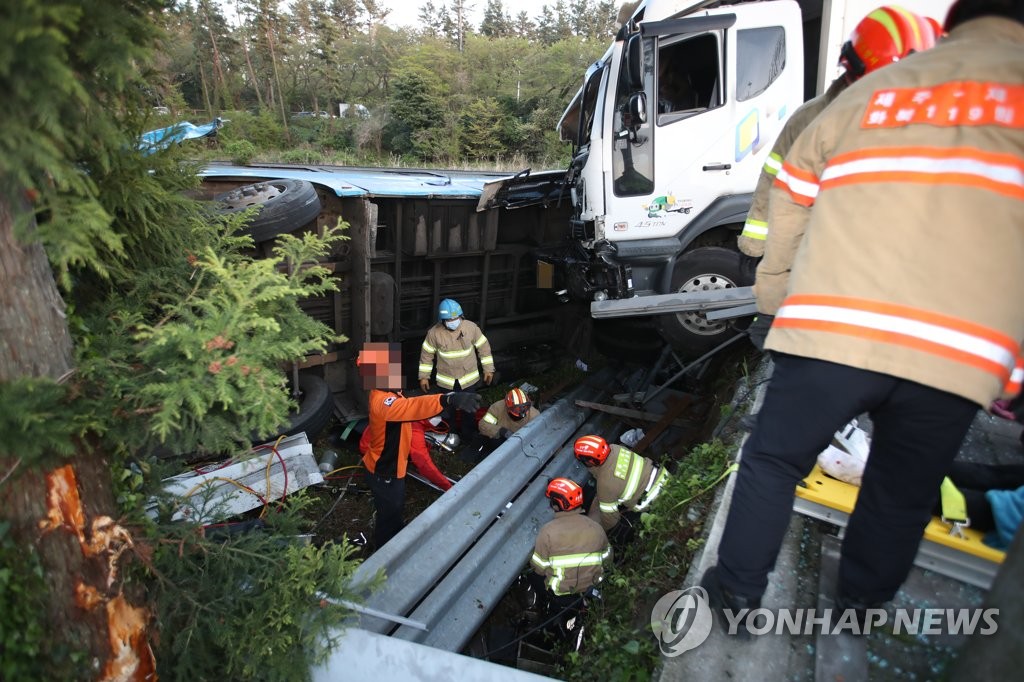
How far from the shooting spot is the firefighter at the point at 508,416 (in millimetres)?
5039

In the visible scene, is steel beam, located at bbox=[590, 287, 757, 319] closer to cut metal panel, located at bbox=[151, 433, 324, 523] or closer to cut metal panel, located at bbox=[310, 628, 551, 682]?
cut metal panel, located at bbox=[151, 433, 324, 523]

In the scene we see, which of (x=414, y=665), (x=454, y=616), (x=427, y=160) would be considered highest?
(x=427, y=160)

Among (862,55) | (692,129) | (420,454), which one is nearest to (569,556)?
(420,454)

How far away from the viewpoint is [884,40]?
2.01m

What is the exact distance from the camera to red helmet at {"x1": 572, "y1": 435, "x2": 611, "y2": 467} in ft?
12.3

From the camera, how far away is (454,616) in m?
2.80

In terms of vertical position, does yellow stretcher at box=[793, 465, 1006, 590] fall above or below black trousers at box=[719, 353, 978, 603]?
below

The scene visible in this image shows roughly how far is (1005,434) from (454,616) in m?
2.90

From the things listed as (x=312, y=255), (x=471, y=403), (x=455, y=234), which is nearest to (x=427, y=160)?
(x=455, y=234)

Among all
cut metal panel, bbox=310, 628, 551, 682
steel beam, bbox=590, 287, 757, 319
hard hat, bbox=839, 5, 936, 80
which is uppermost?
hard hat, bbox=839, 5, 936, 80

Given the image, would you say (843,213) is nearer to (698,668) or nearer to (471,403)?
(698,668)

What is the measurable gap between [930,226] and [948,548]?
1197mm

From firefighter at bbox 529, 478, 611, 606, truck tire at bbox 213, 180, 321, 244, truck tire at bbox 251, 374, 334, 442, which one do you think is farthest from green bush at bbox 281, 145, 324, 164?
firefighter at bbox 529, 478, 611, 606

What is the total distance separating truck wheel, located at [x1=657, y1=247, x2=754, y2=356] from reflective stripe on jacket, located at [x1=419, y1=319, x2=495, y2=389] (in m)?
1.81
